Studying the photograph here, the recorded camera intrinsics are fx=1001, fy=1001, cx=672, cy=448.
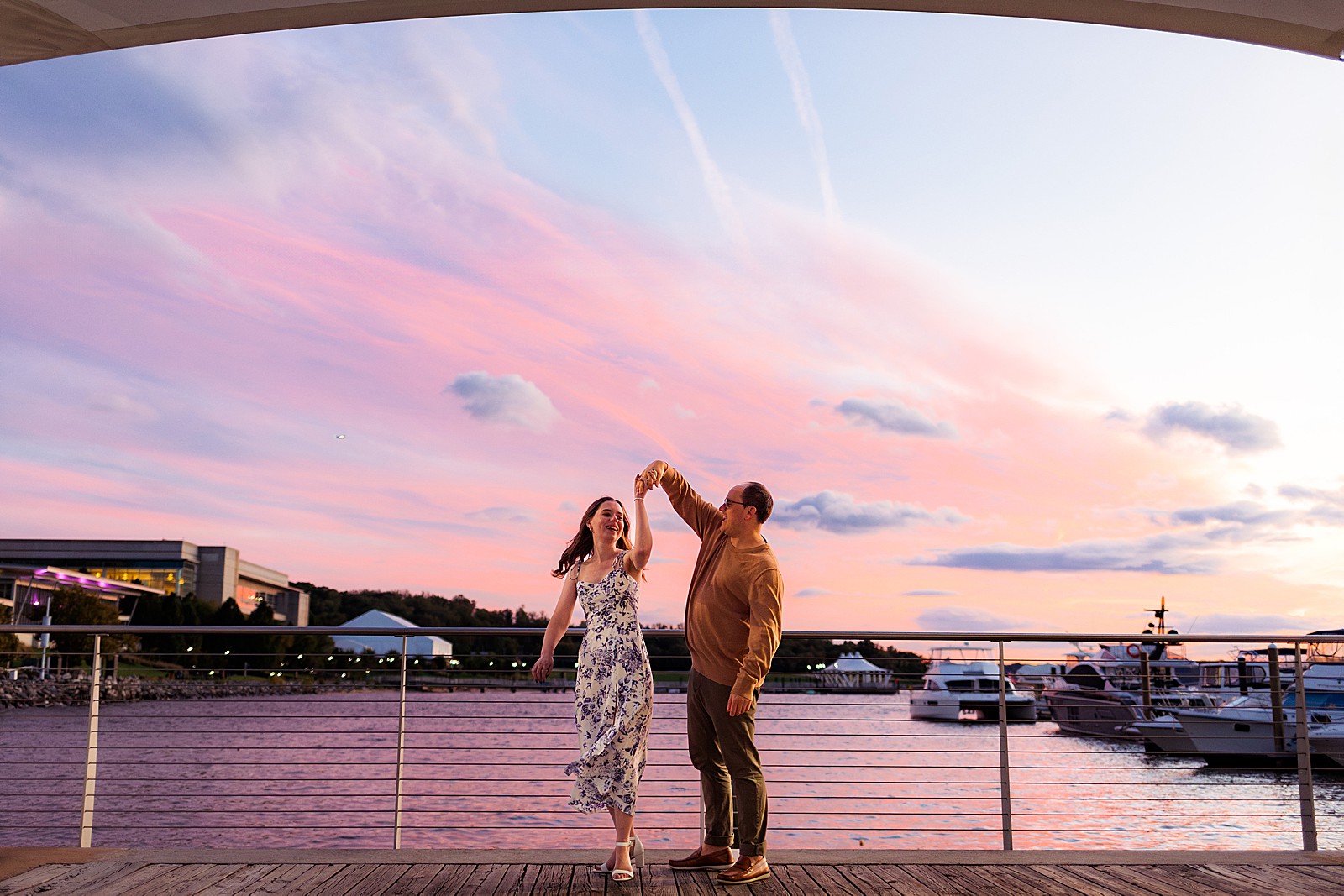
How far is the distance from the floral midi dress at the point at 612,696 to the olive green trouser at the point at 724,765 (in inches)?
7.2

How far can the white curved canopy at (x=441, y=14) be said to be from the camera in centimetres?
271

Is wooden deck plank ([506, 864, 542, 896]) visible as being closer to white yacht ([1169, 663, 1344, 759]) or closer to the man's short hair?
the man's short hair

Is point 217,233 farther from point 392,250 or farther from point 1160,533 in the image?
point 1160,533

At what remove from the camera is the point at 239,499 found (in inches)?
1786

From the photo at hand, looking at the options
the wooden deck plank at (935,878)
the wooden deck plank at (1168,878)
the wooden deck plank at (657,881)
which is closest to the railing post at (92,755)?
the wooden deck plank at (657,881)

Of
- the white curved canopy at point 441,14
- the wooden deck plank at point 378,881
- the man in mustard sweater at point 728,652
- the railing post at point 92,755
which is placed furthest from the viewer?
the railing post at point 92,755

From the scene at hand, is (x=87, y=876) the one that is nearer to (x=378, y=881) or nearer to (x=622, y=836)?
(x=378, y=881)

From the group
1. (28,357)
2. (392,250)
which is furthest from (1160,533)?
(28,357)

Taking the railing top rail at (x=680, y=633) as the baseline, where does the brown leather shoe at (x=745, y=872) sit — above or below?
below

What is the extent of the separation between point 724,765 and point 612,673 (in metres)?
0.51

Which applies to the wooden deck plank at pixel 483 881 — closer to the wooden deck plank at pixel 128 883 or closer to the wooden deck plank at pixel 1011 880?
the wooden deck plank at pixel 128 883

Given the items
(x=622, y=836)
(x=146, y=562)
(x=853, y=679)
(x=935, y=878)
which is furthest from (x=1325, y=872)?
(x=146, y=562)

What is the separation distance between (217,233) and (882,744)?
20338 millimetres

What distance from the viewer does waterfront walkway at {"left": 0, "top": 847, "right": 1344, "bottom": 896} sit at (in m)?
3.12
